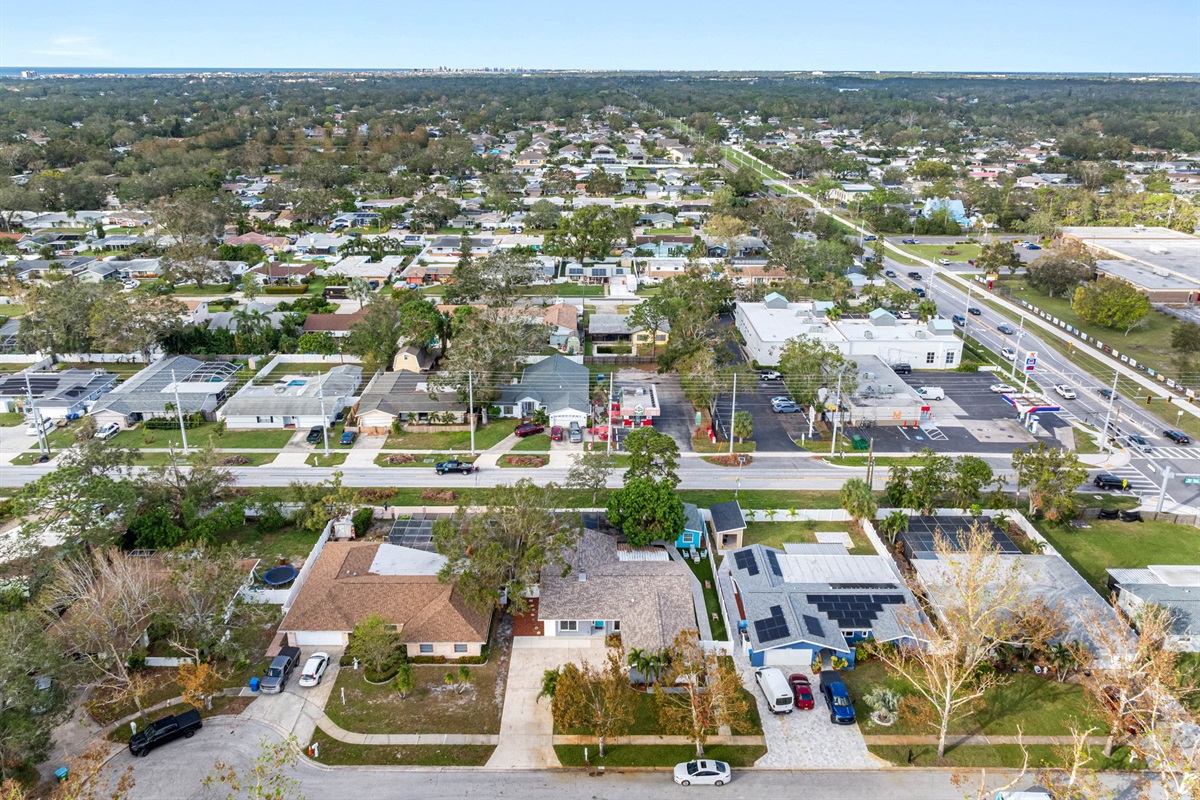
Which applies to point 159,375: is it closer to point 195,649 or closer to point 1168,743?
point 195,649

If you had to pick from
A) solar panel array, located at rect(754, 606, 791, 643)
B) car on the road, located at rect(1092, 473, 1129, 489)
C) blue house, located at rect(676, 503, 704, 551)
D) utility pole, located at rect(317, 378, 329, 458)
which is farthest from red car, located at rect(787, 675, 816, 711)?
utility pole, located at rect(317, 378, 329, 458)

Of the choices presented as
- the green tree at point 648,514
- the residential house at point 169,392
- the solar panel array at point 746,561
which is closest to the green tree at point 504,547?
the green tree at point 648,514

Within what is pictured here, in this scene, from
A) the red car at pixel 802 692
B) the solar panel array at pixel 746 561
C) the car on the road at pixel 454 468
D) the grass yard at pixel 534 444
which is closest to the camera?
the red car at pixel 802 692

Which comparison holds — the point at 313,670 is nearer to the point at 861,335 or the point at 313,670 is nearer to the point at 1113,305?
the point at 861,335

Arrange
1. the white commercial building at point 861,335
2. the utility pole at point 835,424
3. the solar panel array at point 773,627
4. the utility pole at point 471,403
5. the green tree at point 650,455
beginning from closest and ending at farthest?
the solar panel array at point 773,627, the green tree at point 650,455, the utility pole at point 835,424, the utility pole at point 471,403, the white commercial building at point 861,335

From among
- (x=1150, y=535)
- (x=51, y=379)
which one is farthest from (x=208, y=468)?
(x=1150, y=535)

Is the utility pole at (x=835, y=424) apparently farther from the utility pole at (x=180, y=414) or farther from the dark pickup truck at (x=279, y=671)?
the utility pole at (x=180, y=414)

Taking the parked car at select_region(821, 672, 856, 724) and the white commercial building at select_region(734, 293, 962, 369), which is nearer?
the parked car at select_region(821, 672, 856, 724)

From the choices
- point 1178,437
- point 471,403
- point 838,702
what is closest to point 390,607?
point 838,702

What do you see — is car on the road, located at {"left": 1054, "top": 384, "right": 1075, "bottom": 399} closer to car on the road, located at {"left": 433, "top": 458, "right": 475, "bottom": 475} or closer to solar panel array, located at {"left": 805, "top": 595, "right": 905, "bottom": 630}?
solar panel array, located at {"left": 805, "top": 595, "right": 905, "bottom": 630}
